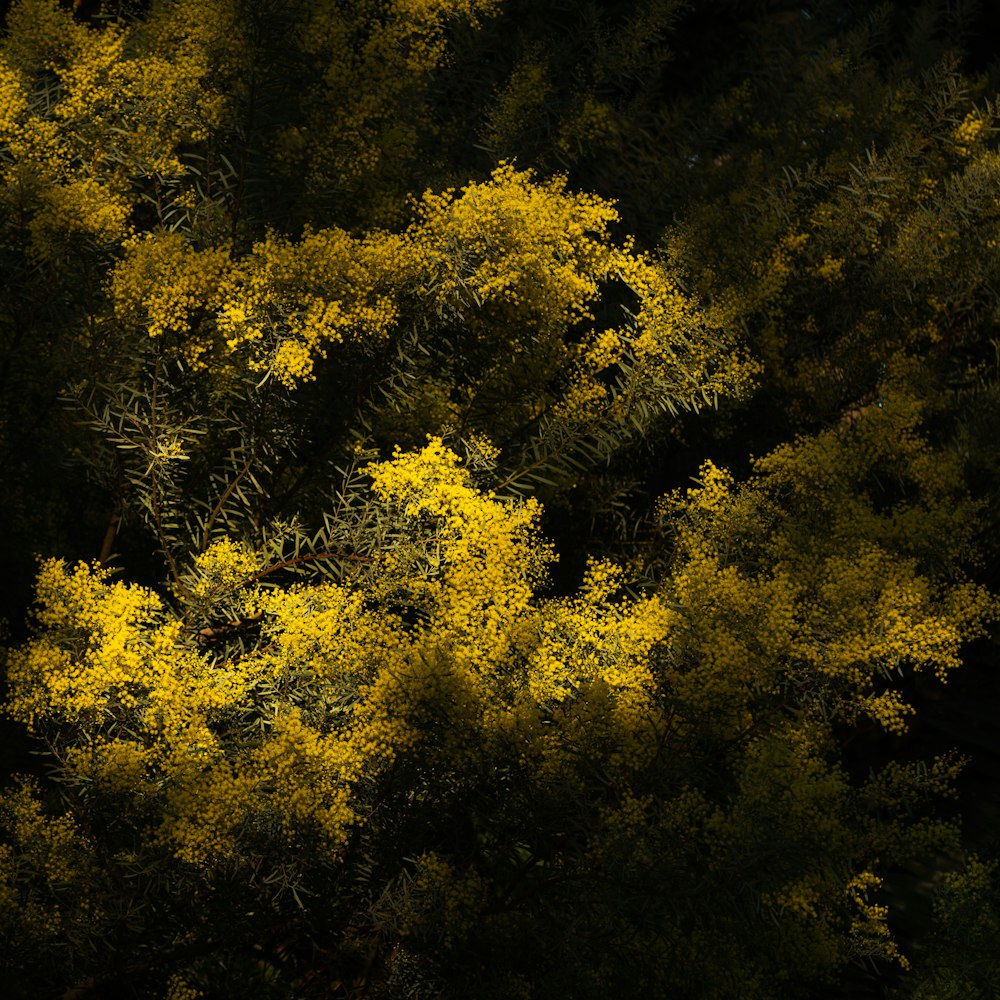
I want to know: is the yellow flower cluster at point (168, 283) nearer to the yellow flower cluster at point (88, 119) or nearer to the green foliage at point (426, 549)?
the green foliage at point (426, 549)

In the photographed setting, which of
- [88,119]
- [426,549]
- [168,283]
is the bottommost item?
[426,549]

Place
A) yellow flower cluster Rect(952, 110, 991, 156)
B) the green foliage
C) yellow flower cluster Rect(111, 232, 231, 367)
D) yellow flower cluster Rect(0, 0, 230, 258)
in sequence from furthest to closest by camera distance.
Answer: yellow flower cluster Rect(952, 110, 991, 156)
yellow flower cluster Rect(0, 0, 230, 258)
yellow flower cluster Rect(111, 232, 231, 367)
the green foliage

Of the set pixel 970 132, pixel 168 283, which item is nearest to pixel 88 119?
pixel 168 283

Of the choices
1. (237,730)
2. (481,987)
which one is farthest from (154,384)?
(481,987)

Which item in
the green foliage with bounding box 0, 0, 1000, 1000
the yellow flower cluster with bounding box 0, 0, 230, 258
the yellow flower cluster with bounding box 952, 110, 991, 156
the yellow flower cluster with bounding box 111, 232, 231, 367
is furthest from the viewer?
the yellow flower cluster with bounding box 952, 110, 991, 156

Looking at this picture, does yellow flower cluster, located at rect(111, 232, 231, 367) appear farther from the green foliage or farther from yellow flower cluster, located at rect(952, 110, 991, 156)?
yellow flower cluster, located at rect(952, 110, 991, 156)

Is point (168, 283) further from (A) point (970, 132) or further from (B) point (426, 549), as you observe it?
(A) point (970, 132)

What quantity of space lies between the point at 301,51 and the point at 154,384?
1306 millimetres

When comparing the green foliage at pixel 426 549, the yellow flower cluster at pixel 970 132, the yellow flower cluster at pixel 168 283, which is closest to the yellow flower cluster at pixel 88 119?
the green foliage at pixel 426 549

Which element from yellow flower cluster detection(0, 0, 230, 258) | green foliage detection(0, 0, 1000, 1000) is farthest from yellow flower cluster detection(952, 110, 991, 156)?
yellow flower cluster detection(0, 0, 230, 258)

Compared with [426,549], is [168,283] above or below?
above

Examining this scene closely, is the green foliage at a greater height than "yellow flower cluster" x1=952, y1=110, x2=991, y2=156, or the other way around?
"yellow flower cluster" x1=952, y1=110, x2=991, y2=156

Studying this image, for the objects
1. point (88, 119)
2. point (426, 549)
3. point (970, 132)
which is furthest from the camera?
point (970, 132)

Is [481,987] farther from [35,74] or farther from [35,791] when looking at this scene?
[35,74]
